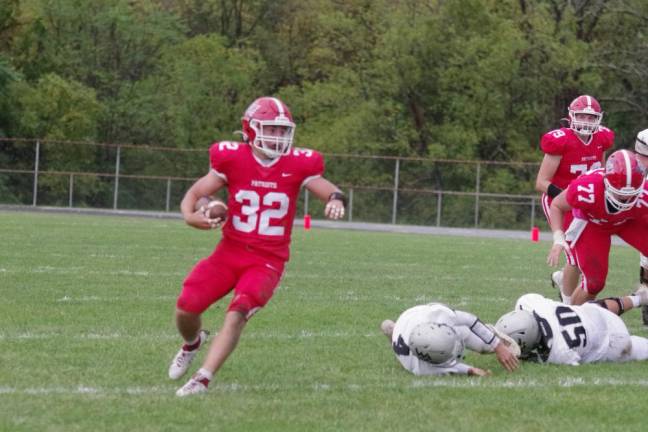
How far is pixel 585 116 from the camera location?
33.3 ft

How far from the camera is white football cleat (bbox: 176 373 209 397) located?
573 centimetres

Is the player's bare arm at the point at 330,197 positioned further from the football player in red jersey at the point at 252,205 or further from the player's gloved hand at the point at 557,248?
the player's gloved hand at the point at 557,248

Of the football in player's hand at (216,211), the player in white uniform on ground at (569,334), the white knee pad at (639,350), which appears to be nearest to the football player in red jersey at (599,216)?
the player in white uniform on ground at (569,334)

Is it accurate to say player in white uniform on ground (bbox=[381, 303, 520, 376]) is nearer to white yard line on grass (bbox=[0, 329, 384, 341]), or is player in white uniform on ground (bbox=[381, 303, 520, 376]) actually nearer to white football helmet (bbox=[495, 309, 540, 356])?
white football helmet (bbox=[495, 309, 540, 356])

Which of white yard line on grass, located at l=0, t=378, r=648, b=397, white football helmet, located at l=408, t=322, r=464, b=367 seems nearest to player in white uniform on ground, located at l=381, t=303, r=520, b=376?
white football helmet, located at l=408, t=322, r=464, b=367

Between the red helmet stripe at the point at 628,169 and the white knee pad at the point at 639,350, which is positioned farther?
the red helmet stripe at the point at 628,169

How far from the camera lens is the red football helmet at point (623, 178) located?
7742mm

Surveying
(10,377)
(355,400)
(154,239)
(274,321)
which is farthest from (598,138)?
(154,239)

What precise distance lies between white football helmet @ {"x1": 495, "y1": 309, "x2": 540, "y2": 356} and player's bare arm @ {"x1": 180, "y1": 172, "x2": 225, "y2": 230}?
2003mm

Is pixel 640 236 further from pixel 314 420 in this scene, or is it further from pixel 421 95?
pixel 421 95

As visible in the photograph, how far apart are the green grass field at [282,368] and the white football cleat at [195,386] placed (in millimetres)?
65

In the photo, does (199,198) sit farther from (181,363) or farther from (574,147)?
(574,147)

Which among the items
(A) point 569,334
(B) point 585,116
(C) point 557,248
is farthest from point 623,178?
(B) point 585,116

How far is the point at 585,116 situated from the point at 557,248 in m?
2.62
